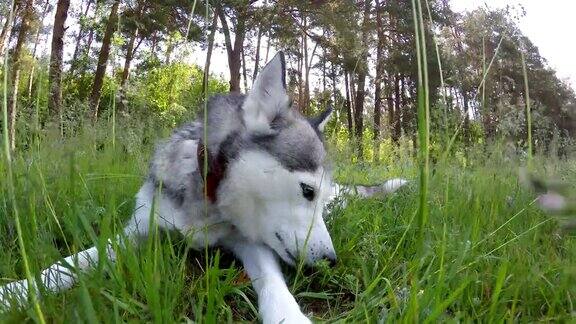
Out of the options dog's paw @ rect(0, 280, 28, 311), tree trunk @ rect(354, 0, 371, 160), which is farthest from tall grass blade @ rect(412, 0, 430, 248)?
tree trunk @ rect(354, 0, 371, 160)

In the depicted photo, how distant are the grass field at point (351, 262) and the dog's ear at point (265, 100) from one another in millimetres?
695

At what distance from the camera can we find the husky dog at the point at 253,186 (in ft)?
7.25

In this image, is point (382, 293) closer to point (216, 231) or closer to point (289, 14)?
point (216, 231)

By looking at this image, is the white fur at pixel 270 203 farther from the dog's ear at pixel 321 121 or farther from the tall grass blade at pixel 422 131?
the tall grass blade at pixel 422 131

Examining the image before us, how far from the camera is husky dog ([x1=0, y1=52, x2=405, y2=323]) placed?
2.21m

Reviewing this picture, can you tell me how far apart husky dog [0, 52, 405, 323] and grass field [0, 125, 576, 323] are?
119 mm

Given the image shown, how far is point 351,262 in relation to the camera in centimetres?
225

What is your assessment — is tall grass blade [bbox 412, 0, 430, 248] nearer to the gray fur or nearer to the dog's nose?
the dog's nose

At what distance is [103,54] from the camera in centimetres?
1227

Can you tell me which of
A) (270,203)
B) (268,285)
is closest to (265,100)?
(270,203)

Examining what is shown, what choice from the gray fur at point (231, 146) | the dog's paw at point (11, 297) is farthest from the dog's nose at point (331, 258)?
the dog's paw at point (11, 297)

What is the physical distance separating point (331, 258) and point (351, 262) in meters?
0.18

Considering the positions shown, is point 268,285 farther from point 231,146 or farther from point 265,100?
point 265,100

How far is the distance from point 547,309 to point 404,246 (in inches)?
30.6
